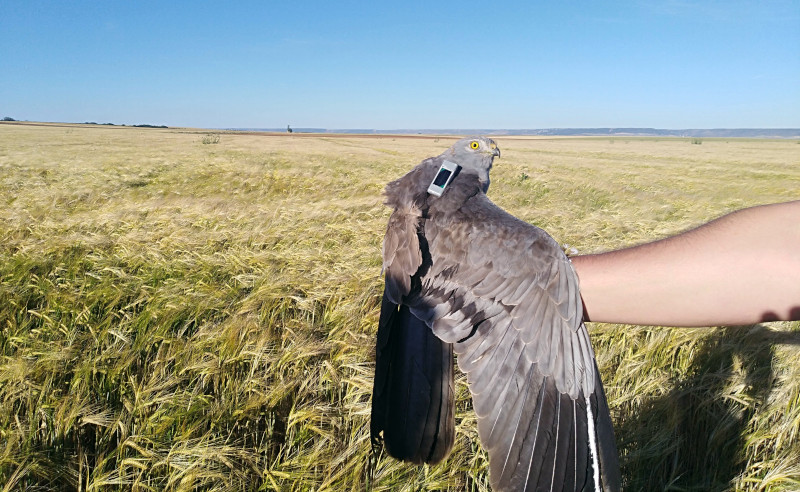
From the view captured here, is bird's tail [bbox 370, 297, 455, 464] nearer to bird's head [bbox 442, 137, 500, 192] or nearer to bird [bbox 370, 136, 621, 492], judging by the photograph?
bird [bbox 370, 136, 621, 492]

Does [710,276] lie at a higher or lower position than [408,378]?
higher

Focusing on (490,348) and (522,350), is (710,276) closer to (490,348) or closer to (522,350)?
(522,350)

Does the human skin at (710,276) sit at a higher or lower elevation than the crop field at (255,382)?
higher

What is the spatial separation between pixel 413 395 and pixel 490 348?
473mm

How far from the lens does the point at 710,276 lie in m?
1.74

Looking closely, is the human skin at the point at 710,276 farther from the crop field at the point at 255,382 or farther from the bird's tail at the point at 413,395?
the crop field at the point at 255,382

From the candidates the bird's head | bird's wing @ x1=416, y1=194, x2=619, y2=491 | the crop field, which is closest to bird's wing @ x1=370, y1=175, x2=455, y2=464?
bird's wing @ x1=416, y1=194, x2=619, y2=491

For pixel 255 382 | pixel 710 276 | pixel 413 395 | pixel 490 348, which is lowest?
pixel 255 382

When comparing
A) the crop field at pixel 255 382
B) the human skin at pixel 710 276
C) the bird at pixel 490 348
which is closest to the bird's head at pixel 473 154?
the bird at pixel 490 348

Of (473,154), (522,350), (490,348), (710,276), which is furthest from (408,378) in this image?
(473,154)

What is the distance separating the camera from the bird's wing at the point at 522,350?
Answer: 155 cm

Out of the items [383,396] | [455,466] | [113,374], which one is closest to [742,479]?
[455,466]

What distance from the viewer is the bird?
1.58m

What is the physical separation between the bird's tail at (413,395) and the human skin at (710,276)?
2.41ft
